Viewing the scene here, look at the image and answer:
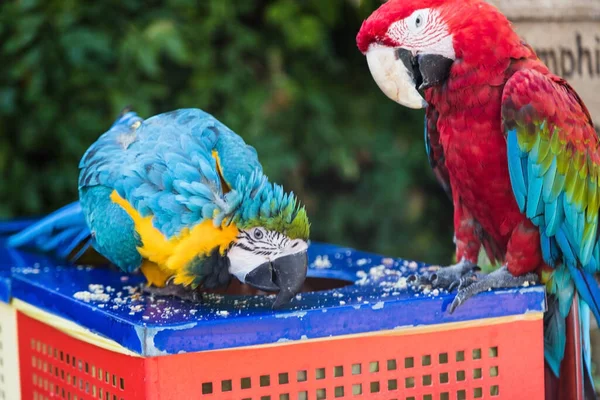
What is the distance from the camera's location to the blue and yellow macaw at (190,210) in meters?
1.43

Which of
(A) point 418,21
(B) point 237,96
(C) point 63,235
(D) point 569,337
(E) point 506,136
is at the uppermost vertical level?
(A) point 418,21

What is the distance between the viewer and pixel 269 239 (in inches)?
55.9

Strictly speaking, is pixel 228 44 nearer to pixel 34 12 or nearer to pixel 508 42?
pixel 34 12

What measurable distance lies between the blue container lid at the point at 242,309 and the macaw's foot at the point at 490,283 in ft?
0.04

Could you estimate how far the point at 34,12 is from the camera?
3.09 meters

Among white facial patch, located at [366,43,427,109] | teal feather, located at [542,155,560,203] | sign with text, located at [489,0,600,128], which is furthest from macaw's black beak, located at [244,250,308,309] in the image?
sign with text, located at [489,0,600,128]

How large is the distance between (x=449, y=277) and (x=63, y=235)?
1004mm

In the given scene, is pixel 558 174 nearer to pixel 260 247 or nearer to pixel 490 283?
pixel 490 283

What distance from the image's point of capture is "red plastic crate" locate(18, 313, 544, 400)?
4.42 feet

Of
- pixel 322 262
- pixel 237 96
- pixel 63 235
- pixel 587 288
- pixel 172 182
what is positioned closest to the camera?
pixel 172 182

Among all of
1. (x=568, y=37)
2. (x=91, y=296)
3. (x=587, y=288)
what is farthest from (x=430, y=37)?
(x=568, y=37)

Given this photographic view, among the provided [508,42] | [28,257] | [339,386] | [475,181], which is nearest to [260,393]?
[339,386]

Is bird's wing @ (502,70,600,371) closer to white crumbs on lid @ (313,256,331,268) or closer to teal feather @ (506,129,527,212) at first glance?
teal feather @ (506,129,527,212)

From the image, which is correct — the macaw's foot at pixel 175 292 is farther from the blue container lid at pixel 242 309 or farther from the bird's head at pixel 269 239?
the bird's head at pixel 269 239
